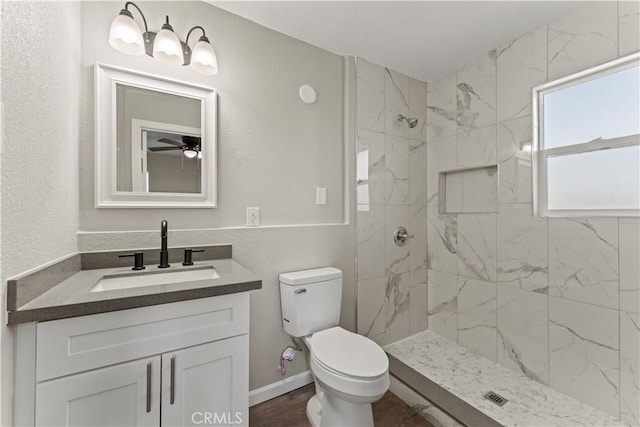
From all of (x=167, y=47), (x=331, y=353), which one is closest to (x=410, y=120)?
(x=167, y=47)

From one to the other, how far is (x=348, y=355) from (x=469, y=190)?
67.4 inches

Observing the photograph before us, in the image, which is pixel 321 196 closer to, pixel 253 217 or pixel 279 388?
pixel 253 217

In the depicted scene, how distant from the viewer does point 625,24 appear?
4.76ft

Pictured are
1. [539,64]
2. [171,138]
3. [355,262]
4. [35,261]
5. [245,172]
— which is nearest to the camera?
[35,261]

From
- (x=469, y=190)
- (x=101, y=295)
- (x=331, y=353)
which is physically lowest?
(x=331, y=353)

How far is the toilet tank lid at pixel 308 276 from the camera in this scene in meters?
1.67

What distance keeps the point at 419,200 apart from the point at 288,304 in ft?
4.99

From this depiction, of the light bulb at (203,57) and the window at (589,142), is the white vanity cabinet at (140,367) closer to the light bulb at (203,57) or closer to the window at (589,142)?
the light bulb at (203,57)

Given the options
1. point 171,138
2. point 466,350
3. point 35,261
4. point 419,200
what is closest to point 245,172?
point 171,138

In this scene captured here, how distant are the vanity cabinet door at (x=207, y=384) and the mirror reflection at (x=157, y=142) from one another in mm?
869

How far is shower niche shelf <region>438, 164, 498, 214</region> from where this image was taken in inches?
84.4

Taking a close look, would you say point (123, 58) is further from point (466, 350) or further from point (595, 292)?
point (466, 350)

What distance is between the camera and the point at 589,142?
5.37ft

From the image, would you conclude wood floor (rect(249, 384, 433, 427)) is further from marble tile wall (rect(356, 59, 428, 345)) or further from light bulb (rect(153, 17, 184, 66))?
light bulb (rect(153, 17, 184, 66))
